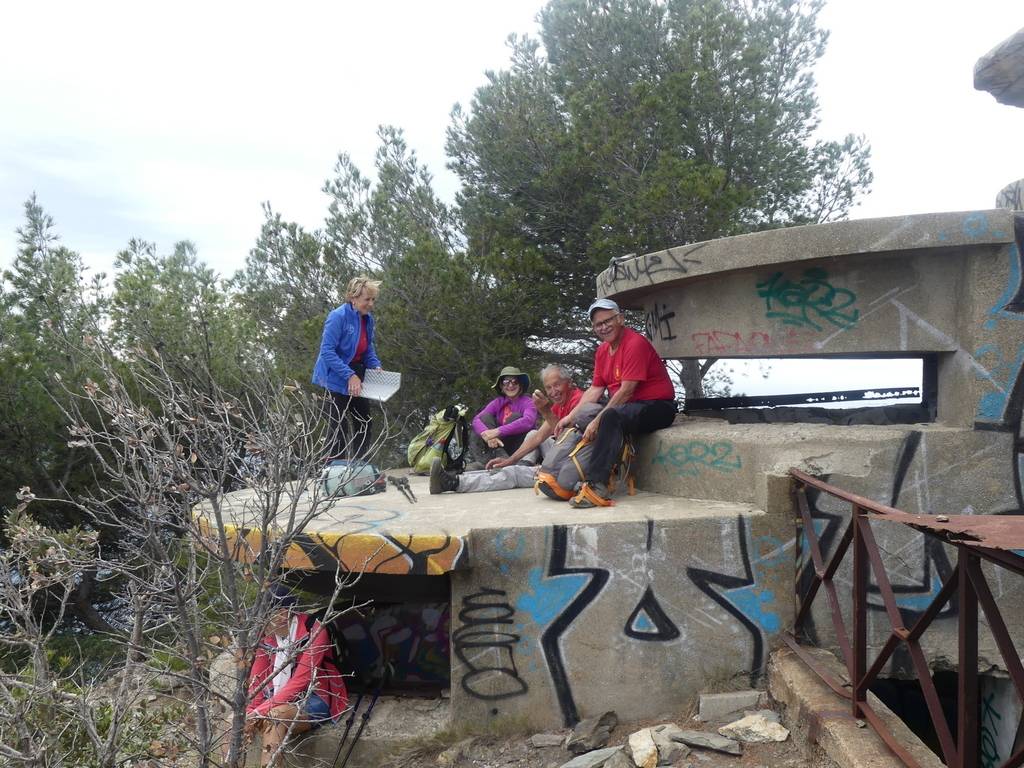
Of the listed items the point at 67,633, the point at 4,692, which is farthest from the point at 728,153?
the point at 67,633

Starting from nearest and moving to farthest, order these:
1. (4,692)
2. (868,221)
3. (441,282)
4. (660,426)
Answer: (4,692), (868,221), (660,426), (441,282)

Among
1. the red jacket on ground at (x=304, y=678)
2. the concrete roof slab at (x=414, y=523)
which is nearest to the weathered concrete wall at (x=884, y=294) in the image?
the concrete roof slab at (x=414, y=523)

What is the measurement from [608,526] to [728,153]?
893 centimetres

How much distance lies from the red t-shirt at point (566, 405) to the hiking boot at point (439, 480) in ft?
3.18

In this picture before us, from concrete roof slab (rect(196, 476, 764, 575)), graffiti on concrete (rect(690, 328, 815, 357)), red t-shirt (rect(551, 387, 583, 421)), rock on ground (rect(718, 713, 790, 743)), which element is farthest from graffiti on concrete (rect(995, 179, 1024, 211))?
rock on ground (rect(718, 713, 790, 743))

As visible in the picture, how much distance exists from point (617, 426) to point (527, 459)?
1493 millimetres

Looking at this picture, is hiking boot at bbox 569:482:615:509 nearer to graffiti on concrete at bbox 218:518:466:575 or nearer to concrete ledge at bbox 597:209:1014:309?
graffiti on concrete at bbox 218:518:466:575

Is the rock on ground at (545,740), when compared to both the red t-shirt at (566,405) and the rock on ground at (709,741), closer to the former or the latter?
the rock on ground at (709,741)

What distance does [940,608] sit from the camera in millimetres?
2812

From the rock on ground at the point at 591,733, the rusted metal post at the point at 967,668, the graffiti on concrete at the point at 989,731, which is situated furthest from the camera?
the graffiti on concrete at the point at 989,731

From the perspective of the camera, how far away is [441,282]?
10711mm

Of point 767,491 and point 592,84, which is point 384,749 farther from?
point 592,84

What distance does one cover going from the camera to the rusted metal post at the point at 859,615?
3.29 metres

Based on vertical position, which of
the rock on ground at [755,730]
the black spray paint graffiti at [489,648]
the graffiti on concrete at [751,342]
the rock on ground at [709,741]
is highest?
the graffiti on concrete at [751,342]
